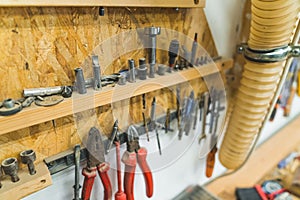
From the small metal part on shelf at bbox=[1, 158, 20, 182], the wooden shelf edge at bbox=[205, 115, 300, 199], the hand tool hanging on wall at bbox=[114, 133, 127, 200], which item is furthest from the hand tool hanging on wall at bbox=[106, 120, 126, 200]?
the wooden shelf edge at bbox=[205, 115, 300, 199]

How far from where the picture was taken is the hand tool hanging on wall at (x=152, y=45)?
0.62 m

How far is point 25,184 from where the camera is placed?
0.52 meters

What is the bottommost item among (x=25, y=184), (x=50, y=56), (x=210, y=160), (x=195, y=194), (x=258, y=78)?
(x=195, y=194)

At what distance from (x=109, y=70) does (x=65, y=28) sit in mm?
152

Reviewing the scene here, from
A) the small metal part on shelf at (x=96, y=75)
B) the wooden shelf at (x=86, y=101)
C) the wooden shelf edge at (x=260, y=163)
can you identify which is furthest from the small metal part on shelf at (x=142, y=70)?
the wooden shelf edge at (x=260, y=163)

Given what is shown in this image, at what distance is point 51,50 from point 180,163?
686 millimetres

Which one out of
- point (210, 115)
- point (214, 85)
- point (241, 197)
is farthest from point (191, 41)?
point (241, 197)

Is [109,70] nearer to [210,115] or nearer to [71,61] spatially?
[71,61]

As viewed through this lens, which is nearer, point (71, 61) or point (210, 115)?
point (71, 61)

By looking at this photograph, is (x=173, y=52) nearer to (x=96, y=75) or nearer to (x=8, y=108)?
(x=96, y=75)

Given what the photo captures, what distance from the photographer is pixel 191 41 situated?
30.4 inches

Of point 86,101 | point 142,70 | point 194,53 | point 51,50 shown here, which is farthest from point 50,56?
point 194,53

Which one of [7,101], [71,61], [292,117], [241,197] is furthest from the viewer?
[292,117]

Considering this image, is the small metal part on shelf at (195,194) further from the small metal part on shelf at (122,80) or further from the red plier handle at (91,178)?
the small metal part on shelf at (122,80)
